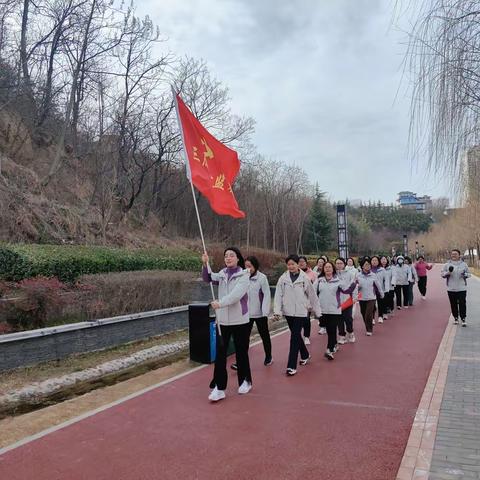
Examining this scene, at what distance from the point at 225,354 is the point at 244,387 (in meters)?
0.60

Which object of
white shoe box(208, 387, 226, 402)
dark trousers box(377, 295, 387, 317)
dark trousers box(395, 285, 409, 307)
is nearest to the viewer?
A: white shoe box(208, 387, 226, 402)

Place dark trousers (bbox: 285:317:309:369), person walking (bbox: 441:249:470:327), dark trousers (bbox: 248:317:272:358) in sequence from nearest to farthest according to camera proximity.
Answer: dark trousers (bbox: 285:317:309:369) → dark trousers (bbox: 248:317:272:358) → person walking (bbox: 441:249:470:327)

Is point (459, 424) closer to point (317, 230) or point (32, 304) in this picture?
point (32, 304)

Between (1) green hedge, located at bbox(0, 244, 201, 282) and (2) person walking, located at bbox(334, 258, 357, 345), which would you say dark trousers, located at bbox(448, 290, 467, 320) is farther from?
(1) green hedge, located at bbox(0, 244, 201, 282)

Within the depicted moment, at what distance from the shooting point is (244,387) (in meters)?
6.59

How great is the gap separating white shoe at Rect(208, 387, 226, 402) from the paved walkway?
2547mm

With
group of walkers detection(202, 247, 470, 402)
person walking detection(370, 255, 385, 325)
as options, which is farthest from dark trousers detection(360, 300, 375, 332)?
person walking detection(370, 255, 385, 325)

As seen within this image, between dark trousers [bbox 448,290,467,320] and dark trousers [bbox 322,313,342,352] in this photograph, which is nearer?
dark trousers [bbox 322,313,342,352]

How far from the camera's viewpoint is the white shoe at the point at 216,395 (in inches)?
244

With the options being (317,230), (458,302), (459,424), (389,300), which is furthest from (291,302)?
(317,230)

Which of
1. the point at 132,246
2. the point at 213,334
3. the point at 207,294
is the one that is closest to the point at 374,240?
the point at 132,246

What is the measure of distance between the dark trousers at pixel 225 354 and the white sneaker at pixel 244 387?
0.05 m

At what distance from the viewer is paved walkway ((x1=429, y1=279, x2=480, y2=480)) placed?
4.06m

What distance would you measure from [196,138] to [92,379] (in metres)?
4.03
